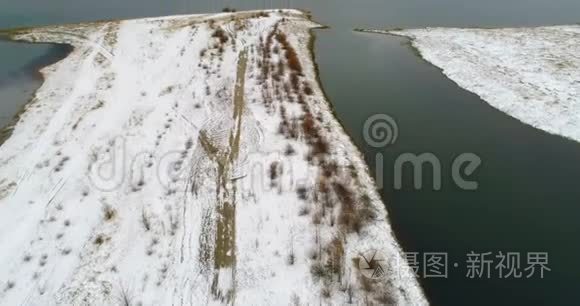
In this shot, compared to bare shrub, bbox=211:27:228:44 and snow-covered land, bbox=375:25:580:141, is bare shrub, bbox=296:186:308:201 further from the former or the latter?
bare shrub, bbox=211:27:228:44

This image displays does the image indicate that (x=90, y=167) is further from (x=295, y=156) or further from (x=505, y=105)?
(x=505, y=105)

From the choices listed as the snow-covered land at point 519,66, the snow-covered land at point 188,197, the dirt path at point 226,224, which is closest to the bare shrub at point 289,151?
the snow-covered land at point 188,197

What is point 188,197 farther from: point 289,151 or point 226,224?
point 289,151

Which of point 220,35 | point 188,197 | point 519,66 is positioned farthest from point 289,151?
point 220,35

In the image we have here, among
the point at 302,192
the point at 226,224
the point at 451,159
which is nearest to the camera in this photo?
the point at 226,224

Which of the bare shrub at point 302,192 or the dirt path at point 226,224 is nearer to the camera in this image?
the dirt path at point 226,224

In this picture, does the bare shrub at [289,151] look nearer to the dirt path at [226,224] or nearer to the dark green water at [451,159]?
the dirt path at [226,224]
